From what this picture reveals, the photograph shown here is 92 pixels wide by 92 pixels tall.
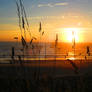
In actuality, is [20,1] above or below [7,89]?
above

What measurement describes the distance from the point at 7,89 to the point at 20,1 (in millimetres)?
1303

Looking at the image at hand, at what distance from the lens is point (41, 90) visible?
7.73ft

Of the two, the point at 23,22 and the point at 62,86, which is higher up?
the point at 23,22

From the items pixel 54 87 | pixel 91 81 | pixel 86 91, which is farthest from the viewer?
pixel 91 81

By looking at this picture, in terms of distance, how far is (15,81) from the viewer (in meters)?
2.89

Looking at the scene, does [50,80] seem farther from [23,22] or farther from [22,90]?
[23,22]

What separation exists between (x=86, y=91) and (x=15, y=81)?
3.68 ft

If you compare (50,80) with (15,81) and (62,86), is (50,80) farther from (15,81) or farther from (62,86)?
(15,81)

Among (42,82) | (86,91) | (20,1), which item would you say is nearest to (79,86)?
(86,91)

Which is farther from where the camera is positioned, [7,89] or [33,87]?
[7,89]

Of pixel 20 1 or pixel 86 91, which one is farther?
pixel 86 91

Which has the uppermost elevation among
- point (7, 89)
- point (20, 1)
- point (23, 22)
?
point (20, 1)

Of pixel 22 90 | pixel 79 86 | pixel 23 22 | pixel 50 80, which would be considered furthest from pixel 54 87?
pixel 23 22

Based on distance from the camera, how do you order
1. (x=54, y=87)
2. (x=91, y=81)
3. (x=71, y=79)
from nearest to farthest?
(x=54, y=87), (x=91, y=81), (x=71, y=79)
